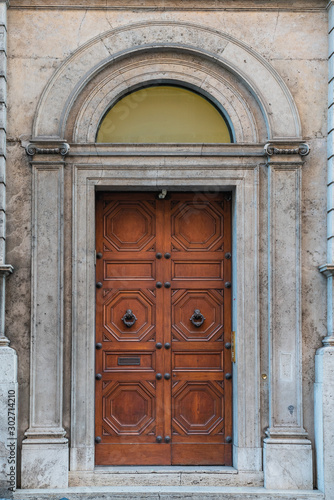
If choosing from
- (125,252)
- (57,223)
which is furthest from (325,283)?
(57,223)

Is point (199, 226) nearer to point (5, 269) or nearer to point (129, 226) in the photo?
point (129, 226)

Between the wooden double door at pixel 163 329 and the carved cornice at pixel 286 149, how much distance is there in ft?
2.51

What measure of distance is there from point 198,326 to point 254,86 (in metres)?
2.79

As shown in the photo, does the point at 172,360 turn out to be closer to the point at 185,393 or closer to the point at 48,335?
the point at 185,393

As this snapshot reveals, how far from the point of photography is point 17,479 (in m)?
8.87

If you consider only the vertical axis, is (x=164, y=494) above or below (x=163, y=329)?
below

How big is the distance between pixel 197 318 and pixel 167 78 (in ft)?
9.07

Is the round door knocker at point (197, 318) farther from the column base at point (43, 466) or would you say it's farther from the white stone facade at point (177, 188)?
the column base at point (43, 466)

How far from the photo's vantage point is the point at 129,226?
375 inches

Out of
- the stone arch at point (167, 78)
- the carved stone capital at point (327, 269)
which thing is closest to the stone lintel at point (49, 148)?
the stone arch at point (167, 78)

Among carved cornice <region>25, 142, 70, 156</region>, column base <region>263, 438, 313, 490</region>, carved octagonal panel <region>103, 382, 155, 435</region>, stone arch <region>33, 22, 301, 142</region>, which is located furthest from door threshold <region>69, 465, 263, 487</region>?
stone arch <region>33, 22, 301, 142</region>

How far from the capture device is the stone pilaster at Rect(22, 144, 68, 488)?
884 centimetres

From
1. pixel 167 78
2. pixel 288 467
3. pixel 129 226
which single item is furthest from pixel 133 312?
pixel 167 78

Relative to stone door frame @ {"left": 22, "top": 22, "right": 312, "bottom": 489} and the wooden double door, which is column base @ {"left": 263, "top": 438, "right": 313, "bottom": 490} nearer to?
stone door frame @ {"left": 22, "top": 22, "right": 312, "bottom": 489}
